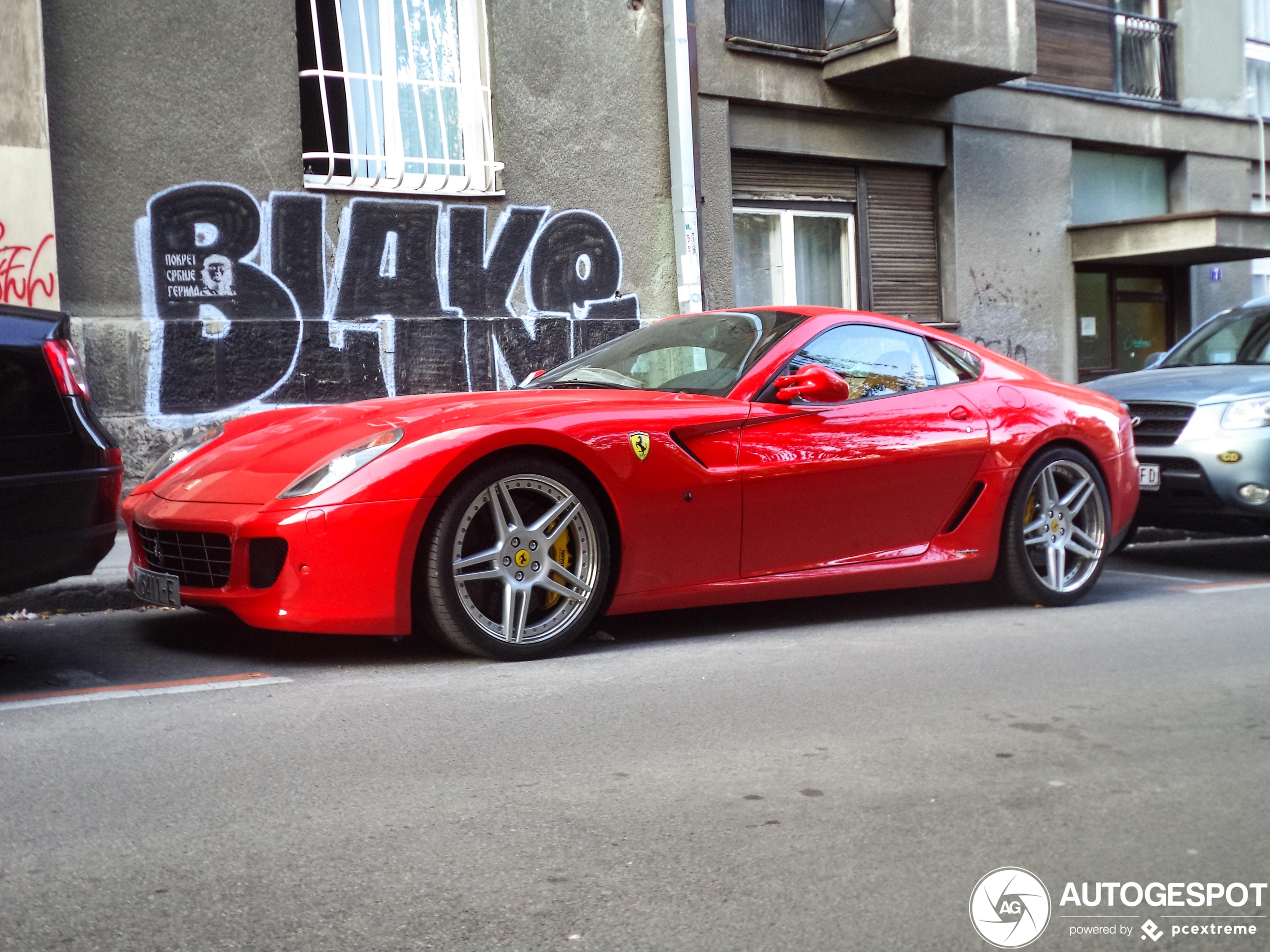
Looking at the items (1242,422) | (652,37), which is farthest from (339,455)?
(652,37)

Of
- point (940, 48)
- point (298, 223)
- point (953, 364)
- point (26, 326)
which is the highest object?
point (940, 48)

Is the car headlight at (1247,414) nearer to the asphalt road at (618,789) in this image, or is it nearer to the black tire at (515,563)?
the asphalt road at (618,789)

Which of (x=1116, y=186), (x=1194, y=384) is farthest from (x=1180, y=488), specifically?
(x=1116, y=186)

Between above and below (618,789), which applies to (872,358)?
above

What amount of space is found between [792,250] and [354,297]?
5032 millimetres

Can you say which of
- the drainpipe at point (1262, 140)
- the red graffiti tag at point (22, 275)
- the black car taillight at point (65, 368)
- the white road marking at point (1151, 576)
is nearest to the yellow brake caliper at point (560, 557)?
the black car taillight at point (65, 368)

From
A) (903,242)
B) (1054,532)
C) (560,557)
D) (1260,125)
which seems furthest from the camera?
(1260,125)

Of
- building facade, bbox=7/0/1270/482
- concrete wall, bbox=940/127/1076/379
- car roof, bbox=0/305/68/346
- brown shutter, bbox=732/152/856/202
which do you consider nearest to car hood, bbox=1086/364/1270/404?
building facade, bbox=7/0/1270/482

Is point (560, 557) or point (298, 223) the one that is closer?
point (560, 557)

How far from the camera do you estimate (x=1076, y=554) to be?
21.5 feet

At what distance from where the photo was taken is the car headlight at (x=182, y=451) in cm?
546

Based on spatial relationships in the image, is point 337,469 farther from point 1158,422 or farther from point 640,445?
point 1158,422

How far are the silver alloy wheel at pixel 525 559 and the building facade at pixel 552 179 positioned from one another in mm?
5670

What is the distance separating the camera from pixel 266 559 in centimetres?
461
